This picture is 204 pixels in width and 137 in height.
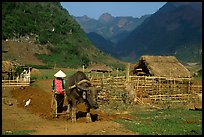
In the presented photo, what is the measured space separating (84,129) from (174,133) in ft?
8.10

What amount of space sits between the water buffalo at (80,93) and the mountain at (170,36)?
92.2 metres

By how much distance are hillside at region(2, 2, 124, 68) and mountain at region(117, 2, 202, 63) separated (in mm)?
36443

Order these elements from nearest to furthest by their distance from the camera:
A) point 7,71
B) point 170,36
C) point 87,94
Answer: point 87,94, point 7,71, point 170,36

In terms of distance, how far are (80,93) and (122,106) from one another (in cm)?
573

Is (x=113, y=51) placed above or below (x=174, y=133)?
above

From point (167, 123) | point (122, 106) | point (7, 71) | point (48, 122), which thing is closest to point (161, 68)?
point (122, 106)

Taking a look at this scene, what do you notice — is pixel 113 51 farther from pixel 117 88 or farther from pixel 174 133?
pixel 174 133

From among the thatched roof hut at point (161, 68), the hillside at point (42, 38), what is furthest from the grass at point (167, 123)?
the hillside at point (42, 38)

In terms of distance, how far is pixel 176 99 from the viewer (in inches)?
822

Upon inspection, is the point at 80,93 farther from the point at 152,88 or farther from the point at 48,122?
the point at 152,88

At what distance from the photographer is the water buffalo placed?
12236 mm

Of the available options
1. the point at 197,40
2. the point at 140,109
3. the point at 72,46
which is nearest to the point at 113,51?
the point at 197,40

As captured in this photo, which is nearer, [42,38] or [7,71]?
[7,71]

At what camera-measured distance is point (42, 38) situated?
243 ft
